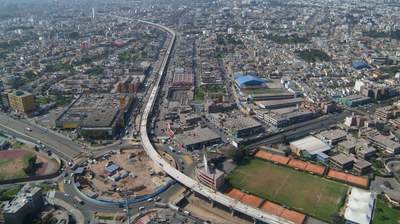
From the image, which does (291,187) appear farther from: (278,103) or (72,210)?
(278,103)

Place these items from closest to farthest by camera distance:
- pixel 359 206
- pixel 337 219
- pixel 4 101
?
1. pixel 337 219
2. pixel 359 206
3. pixel 4 101

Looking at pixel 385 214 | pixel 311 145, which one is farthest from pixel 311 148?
pixel 385 214

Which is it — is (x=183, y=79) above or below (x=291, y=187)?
above

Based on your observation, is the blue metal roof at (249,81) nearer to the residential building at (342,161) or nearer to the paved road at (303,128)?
the paved road at (303,128)

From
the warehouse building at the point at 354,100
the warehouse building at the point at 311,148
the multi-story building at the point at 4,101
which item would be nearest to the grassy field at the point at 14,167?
the multi-story building at the point at 4,101

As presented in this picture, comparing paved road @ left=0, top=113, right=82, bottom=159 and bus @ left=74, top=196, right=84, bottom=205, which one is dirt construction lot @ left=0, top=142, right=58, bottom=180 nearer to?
paved road @ left=0, top=113, right=82, bottom=159
